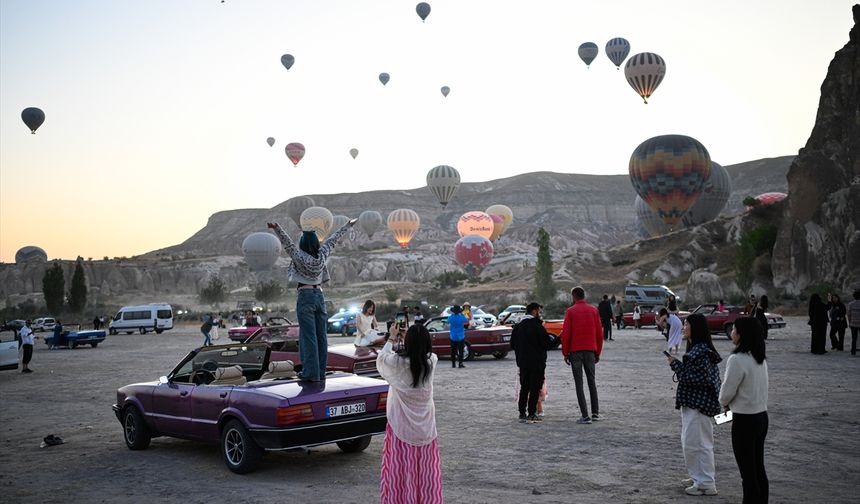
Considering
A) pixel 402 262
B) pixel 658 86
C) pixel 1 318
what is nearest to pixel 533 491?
pixel 658 86

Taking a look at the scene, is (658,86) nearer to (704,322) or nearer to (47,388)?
(47,388)

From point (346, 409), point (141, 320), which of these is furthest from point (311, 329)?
point (141, 320)

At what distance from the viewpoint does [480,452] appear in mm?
9359

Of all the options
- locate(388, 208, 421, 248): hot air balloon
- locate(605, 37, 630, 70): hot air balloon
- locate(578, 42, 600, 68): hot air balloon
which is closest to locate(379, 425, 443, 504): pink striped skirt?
locate(605, 37, 630, 70): hot air balloon

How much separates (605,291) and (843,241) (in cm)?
2597

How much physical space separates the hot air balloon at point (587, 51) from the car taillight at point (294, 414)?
8148 cm

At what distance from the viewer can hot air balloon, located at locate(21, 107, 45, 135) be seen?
70.9 metres

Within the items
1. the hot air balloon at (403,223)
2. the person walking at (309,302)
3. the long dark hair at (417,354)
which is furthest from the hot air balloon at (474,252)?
the long dark hair at (417,354)

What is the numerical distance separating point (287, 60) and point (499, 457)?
7916 cm

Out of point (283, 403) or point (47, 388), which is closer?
point (283, 403)

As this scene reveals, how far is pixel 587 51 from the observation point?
84.2m

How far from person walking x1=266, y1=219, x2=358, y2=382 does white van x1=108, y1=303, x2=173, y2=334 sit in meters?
46.5

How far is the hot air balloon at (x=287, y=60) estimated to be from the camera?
3273 inches

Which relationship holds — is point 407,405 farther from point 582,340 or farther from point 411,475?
point 582,340
